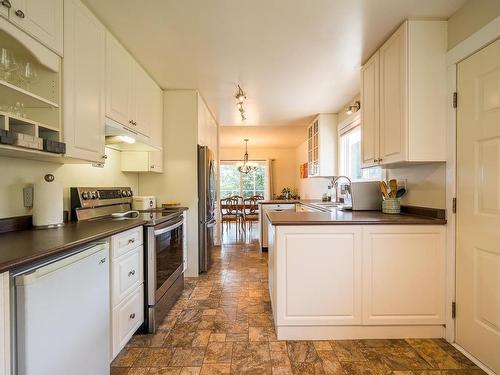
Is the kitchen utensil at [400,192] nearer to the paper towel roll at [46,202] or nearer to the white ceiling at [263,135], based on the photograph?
the paper towel roll at [46,202]

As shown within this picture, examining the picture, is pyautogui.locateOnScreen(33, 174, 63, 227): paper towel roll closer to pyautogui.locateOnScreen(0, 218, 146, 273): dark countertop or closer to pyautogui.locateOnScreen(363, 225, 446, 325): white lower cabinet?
pyautogui.locateOnScreen(0, 218, 146, 273): dark countertop

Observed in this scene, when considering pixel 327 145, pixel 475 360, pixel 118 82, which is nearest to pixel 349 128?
pixel 327 145

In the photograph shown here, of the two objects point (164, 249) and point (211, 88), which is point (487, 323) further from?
point (211, 88)

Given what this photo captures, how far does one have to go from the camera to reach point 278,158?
860cm

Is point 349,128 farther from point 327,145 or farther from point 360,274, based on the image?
point 360,274

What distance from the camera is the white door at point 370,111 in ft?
7.58

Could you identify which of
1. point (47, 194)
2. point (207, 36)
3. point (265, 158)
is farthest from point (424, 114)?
point (265, 158)

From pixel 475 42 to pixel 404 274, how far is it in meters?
1.57

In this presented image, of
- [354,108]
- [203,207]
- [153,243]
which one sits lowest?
[153,243]

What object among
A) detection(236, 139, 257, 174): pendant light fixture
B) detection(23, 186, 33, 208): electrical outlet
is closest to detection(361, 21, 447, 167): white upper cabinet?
detection(23, 186, 33, 208): electrical outlet

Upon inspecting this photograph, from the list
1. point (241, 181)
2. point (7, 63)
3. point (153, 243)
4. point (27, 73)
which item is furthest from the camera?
point (241, 181)

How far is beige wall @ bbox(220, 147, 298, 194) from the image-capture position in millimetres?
8578

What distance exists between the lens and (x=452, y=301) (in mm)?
1838

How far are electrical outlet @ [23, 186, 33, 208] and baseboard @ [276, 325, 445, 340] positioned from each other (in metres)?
1.88
